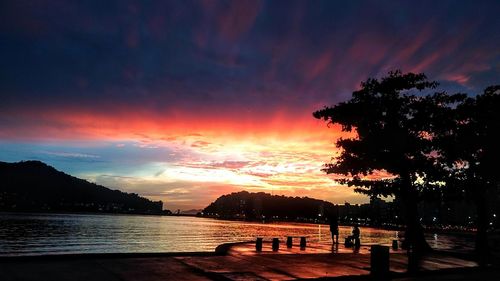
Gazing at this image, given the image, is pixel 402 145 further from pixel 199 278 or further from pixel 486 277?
pixel 199 278

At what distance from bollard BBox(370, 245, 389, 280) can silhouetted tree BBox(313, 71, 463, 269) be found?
7687 millimetres

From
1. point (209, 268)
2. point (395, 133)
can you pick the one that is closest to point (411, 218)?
point (395, 133)

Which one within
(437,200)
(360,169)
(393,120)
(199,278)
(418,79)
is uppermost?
(418,79)

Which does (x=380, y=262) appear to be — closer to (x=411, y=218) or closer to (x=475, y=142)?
(x=411, y=218)

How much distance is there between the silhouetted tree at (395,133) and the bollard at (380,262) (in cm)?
769

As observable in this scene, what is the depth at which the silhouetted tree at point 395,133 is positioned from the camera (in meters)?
25.6

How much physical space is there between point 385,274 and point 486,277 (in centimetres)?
445

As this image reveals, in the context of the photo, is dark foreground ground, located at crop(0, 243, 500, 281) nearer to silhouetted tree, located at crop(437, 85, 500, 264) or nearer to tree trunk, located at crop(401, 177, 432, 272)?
tree trunk, located at crop(401, 177, 432, 272)

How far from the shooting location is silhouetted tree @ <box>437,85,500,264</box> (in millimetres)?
26859

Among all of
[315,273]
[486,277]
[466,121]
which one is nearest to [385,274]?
[315,273]

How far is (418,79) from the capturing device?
2653 centimetres

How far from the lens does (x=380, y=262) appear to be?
57.8ft

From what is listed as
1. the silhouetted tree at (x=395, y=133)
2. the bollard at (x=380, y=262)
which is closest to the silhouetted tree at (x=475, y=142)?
the silhouetted tree at (x=395, y=133)

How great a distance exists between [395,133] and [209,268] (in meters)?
14.2
